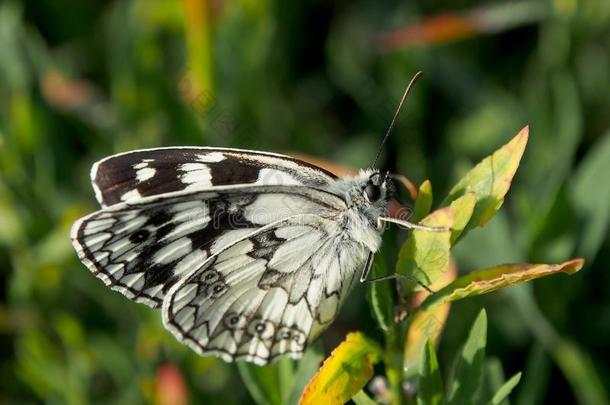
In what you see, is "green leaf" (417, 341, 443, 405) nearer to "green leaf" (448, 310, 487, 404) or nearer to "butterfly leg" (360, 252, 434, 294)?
"green leaf" (448, 310, 487, 404)

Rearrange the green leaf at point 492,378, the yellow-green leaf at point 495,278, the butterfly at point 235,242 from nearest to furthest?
the yellow-green leaf at point 495,278, the green leaf at point 492,378, the butterfly at point 235,242

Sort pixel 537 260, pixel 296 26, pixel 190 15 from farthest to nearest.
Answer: pixel 296 26
pixel 190 15
pixel 537 260

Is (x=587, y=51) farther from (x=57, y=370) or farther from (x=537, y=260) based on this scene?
(x=57, y=370)

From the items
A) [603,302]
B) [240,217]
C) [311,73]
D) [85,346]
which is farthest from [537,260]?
[311,73]

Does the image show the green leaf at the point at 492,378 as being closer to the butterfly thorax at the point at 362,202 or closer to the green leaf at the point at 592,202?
the butterfly thorax at the point at 362,202

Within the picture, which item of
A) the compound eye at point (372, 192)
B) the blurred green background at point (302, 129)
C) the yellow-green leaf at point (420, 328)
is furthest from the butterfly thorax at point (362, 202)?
the blurred green background at point (302, 129)

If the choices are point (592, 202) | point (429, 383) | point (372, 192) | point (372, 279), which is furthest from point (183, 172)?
point (592, 202)
